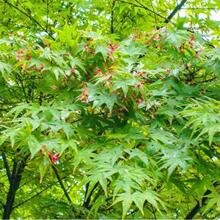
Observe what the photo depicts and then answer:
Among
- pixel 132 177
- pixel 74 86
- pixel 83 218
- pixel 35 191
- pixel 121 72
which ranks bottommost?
pixel 35 191

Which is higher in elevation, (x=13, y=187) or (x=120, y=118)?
(x=120, y=118)

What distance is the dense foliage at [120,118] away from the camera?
1917 mm

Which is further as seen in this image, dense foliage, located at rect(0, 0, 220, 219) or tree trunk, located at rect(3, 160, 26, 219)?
tree trunk, located at rect(3, 160, 26, 219)

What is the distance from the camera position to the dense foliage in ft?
6.29

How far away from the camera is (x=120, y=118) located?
2242mm

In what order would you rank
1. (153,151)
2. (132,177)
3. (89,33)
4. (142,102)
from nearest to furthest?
(132,177) < (153,151) < (142,102) < (89,33)

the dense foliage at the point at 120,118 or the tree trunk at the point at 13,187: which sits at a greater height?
the dense foliage at the point at 120,118

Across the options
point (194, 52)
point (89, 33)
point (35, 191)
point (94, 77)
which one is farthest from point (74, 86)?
point (35, 191)

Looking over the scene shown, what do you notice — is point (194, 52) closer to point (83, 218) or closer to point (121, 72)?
point (121, 72)

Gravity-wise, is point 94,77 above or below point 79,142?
above

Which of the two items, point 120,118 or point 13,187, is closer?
point 120,118

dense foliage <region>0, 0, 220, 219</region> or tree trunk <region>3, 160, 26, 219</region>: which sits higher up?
dense foliage <region>0, 0, 220, 219</region>

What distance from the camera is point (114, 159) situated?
1.88m

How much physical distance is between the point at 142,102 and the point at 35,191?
4.59 feet
